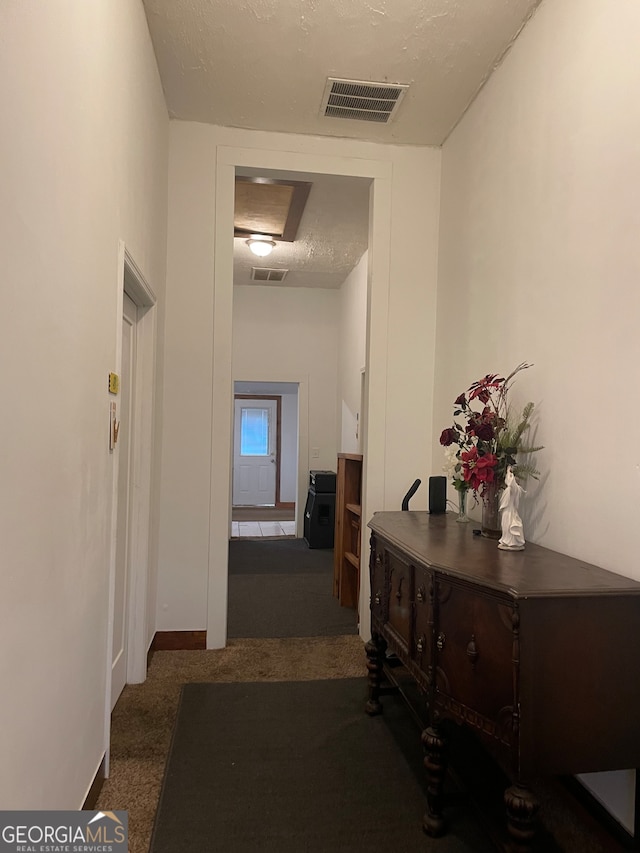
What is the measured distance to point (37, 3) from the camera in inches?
44.6

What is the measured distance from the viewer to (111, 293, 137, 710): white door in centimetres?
250

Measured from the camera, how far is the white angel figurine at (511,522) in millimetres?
1909

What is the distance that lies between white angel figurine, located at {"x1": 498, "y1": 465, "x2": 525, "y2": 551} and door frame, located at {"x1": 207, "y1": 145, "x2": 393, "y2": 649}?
4.79 feet

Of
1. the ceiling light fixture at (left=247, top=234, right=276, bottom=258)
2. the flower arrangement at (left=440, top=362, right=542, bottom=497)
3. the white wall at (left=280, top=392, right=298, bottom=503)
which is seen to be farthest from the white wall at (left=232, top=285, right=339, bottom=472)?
the flower arrangement at (left=440, top=362, right=542, bottom=497)

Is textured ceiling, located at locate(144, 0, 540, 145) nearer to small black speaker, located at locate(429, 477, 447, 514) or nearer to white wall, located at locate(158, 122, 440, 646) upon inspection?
white wall, located at locate(158, 122, 440, 646)

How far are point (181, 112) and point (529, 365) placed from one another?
2451 millimetres

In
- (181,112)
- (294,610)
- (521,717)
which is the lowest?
(294,610)

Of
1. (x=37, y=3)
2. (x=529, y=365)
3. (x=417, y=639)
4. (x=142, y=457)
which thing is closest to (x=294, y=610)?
(x=142, y=457)

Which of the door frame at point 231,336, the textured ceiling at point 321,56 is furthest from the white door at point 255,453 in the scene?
the textured ceiling at point 321,56

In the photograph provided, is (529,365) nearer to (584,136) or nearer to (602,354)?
(602,354)

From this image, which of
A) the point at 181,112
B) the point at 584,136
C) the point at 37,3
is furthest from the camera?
the point at 181,112

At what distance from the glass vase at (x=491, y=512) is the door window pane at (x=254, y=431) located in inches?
344

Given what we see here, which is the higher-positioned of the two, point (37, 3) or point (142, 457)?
point (37, 3)

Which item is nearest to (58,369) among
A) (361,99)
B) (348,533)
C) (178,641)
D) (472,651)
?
(472,651)
